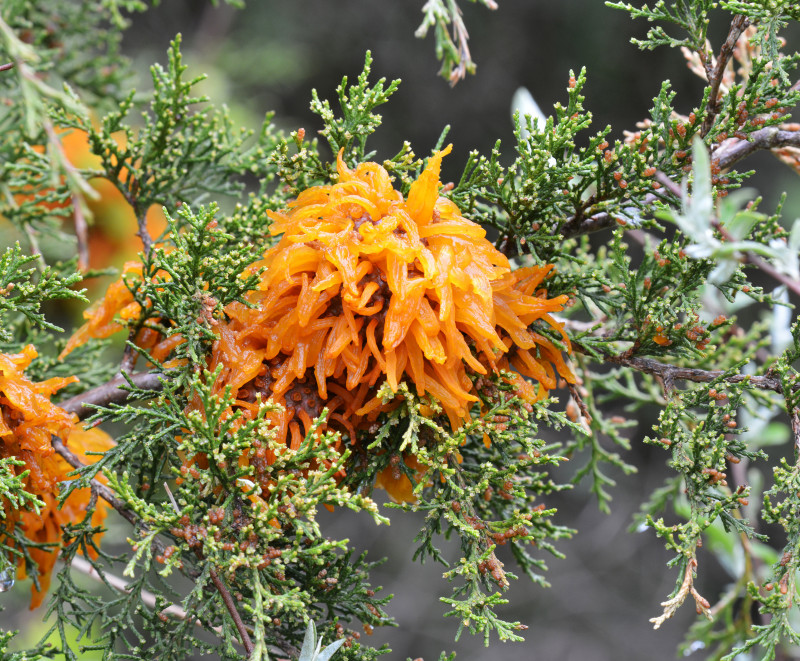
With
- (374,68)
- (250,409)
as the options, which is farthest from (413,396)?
(374,68)

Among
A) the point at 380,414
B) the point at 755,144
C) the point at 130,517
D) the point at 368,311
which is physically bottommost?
the point at 130,517

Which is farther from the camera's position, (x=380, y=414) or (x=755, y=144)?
(x=755, y=144)

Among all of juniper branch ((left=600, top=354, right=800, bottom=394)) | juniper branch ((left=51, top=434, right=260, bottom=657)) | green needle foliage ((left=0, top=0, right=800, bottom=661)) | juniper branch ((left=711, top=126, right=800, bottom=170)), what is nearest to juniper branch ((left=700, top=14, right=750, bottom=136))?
green needle foliage ((left=0, top=0, right=800, bottom=661))

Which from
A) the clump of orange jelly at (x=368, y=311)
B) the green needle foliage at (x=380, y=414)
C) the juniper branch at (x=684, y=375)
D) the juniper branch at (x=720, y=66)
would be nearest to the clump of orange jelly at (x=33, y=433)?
the green needle foliage at (x=380, y=414)

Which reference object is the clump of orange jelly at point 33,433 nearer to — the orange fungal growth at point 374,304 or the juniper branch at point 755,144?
the orange fungal growth at point 374,304

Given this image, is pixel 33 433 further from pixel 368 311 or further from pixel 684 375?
pixel 684 375

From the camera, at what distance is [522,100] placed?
2.27 metres

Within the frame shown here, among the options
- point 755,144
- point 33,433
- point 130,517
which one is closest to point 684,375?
point 755,144

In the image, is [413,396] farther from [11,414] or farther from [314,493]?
[11,414]

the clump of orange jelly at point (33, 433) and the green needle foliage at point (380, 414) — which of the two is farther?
the clump of orange jelly at point (33, 433)

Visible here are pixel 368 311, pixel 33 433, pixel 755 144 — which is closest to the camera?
pixel 368 311

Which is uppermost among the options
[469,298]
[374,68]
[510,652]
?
[374,68]

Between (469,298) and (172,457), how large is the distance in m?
0.75

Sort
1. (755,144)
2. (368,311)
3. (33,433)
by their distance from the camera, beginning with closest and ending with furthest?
(368,311), (33,433), (755,144)
